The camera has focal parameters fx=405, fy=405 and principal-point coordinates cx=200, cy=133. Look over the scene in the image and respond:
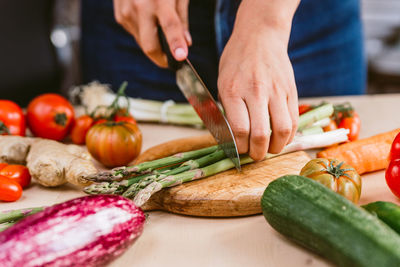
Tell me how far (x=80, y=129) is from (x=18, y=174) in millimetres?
548

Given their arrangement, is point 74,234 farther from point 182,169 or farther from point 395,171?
point 395,171

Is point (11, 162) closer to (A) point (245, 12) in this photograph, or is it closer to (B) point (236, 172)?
(B) point (236, 172)

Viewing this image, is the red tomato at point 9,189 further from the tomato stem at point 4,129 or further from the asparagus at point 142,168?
the tomato stem at point 4,129

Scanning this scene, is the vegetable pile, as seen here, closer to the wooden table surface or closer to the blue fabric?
the wooden table surface

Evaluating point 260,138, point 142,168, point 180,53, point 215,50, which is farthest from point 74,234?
point 215,50

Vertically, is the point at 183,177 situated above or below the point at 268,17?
below

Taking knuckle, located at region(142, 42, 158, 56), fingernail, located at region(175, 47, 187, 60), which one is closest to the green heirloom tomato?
fingernail, located at region(175, 47, 187, 60)

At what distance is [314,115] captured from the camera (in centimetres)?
180

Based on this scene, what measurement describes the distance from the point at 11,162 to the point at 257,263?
1098 mm

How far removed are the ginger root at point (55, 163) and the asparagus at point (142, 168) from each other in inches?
5.5

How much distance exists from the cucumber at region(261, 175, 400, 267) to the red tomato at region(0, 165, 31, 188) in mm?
907

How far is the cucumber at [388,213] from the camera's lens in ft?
3.37

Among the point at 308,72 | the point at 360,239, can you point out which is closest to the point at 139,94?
the point at 308,72

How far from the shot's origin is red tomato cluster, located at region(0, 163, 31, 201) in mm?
1370
